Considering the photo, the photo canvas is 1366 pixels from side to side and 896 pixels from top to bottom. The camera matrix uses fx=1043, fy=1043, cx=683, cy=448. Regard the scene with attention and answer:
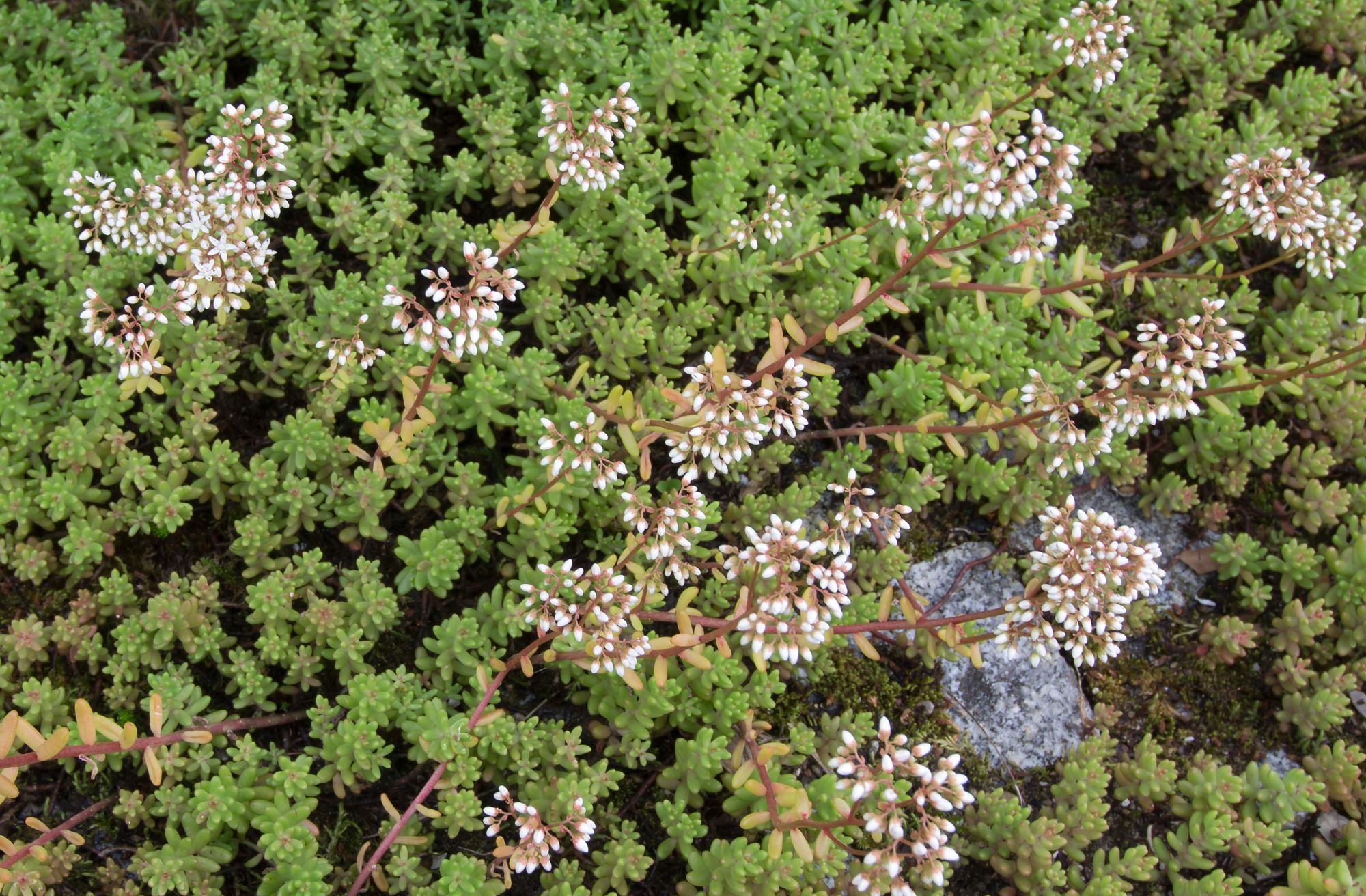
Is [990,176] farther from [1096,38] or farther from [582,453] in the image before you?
[582,453]

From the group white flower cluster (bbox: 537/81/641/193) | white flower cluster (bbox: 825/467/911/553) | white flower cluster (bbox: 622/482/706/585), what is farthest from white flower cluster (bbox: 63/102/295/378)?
white flower cluster (bbox: 825/467/911/553)

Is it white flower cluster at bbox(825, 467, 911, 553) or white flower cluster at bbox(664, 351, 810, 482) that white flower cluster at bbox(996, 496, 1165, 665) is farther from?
white flower cluster at bbox(664, 351, 810, 482)

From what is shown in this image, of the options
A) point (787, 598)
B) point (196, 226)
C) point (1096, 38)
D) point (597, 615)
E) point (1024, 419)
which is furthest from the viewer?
point (1096, 38)

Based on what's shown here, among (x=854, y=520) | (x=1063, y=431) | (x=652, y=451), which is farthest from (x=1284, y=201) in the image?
(x=652, y=451)

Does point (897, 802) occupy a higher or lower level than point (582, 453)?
lower

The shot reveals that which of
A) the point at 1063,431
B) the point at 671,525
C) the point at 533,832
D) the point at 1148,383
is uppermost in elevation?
the point at 1148,383

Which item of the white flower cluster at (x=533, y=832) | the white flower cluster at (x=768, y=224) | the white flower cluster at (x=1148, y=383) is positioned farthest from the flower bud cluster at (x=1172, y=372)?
the white flower cluster at (x=533, y=832)

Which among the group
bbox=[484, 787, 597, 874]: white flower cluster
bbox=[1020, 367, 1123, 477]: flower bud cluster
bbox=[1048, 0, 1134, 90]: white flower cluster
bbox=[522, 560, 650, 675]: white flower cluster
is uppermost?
bbox=[1048, 0, 1134, 90]: white flower cluster
